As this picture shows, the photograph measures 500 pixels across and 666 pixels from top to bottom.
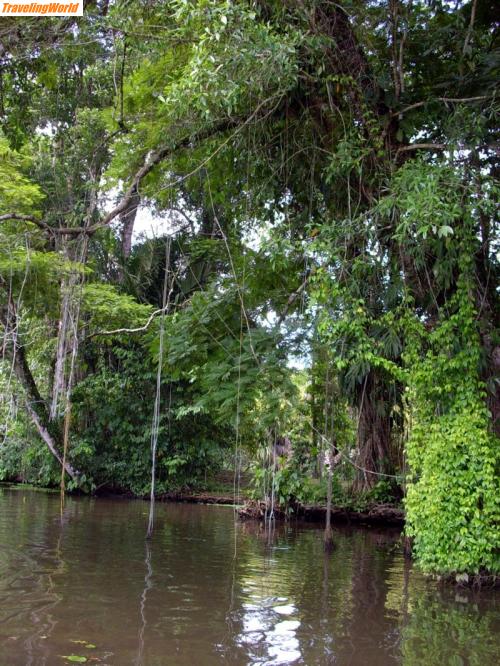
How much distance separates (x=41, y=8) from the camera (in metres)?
6.62

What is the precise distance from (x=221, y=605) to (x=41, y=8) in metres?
6.02

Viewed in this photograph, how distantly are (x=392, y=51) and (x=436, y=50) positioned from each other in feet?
1.94

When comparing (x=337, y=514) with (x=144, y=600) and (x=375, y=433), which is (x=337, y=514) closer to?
(x=375, y=433)

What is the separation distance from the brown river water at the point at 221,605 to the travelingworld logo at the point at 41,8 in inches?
217

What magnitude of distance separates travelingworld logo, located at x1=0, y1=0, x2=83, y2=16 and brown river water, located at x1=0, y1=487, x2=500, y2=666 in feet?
18.1

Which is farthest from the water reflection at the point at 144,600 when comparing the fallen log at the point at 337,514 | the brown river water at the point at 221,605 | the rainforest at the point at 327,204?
the fallen log at the point at 337,514

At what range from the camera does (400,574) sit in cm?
727

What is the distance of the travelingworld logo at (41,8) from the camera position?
21.5 ft

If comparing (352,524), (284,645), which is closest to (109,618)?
(284,645)

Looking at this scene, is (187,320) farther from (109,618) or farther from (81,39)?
(109,618)

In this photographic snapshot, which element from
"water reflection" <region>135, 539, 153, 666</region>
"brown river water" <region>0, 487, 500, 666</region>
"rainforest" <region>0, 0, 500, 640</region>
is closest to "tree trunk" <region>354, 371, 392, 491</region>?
"rainforest" <region>0, 0, 500, 640</region>

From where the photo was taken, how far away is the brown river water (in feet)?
13.7

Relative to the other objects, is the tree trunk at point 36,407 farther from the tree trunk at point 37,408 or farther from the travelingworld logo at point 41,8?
the travelingworld logo at point 41,8

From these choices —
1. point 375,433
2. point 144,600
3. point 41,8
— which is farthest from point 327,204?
point 144,600
